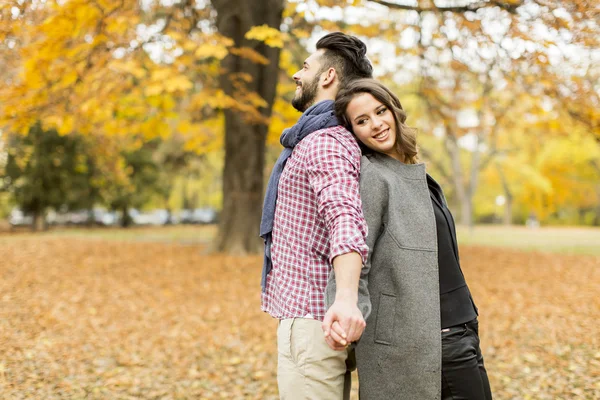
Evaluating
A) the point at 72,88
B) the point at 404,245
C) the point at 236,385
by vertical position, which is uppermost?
the point at 72,88

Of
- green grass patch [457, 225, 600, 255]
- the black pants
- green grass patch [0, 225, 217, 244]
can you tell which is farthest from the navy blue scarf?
green grass patch [0, 225, 217, 244]

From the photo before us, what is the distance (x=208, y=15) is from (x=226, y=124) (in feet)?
7.45

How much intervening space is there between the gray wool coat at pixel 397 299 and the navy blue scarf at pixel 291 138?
0.85 ft

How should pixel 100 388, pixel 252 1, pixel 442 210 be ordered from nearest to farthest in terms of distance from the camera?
pixel 442 210, pixel 100 388, pixel 252 1

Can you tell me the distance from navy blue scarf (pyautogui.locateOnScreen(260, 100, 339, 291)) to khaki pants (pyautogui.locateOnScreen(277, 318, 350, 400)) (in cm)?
35

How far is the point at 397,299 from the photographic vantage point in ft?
6.23

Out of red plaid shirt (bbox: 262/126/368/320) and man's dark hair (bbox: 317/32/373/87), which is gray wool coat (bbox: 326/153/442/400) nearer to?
red plaid shirt (bbox: 262/126/368/320)

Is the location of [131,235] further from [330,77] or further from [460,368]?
[460,368]

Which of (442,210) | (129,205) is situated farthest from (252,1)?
(129,205)

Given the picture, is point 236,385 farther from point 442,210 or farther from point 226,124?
point 226,124

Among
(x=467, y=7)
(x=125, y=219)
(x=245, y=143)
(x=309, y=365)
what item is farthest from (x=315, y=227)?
(x=125, y=219)

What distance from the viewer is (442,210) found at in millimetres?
2172

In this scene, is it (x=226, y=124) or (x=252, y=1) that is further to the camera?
(x=226, y=124)

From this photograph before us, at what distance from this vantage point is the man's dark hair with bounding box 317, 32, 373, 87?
216 cm
